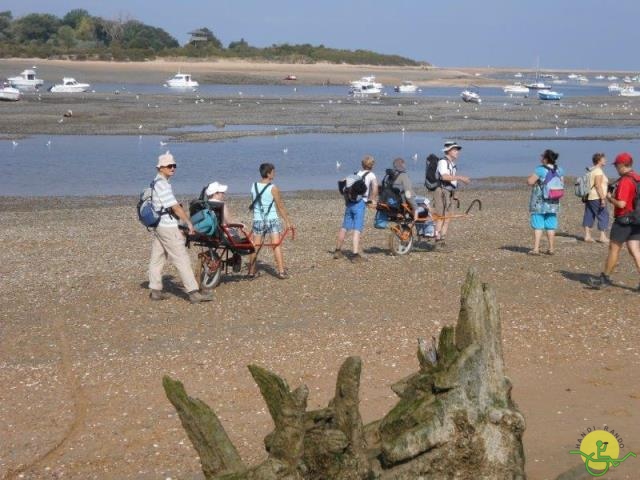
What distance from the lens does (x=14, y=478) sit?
7582mm

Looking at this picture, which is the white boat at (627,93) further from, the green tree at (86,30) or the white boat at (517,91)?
the green tree at (86,30)

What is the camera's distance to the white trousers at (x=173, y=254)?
1204 cm

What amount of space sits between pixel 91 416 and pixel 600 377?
490cm

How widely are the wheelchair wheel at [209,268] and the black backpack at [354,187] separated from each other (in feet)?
8.06

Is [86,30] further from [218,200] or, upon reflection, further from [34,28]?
[218,200]

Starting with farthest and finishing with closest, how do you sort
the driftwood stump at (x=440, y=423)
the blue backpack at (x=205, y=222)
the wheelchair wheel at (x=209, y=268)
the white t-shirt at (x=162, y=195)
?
the wheelchair wheel at (x=209, y=268) → the blue backpack at (x=205, y=222) → the white t-shirt at (x=162, y=195) → the driftwood stump at (x=440, y=423)

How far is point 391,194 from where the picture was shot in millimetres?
15672

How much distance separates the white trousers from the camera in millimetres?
12039

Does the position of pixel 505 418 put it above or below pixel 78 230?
above

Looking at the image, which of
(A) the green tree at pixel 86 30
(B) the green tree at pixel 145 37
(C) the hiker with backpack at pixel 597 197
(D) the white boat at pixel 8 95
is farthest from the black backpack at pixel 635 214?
(A) the green tree at pixel 86 30

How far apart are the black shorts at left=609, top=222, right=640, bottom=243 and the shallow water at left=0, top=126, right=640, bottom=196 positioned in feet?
56.2

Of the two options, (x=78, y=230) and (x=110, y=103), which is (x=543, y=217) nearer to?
(x=78, y=230)

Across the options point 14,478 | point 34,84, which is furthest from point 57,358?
point 34,84

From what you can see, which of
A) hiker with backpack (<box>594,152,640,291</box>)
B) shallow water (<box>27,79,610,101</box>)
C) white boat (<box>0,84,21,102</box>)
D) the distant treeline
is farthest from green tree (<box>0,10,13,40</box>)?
hiker with backpack (<box>594,152,640,291</box>)
